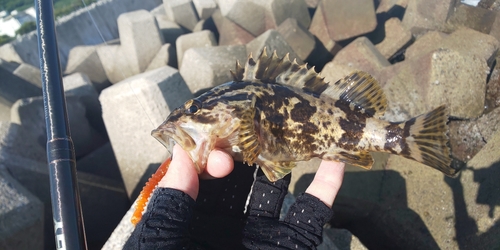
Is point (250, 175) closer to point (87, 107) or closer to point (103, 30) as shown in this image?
point (87, 107)

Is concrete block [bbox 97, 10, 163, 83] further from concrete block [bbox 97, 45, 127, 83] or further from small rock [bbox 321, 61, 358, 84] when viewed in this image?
small rock [bbox 321, 61, 358, 84]

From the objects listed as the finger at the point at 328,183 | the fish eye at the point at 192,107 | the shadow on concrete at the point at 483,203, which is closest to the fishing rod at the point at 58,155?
the fish eye at the point at 192,107

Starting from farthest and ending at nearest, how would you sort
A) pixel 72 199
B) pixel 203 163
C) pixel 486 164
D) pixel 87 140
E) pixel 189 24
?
pixel 189 24 < pixel 87 140 < pixel 486 164 < pixel 203 163 < pixel 72 199

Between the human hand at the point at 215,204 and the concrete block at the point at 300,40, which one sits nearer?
the human hand at the point at 215,204

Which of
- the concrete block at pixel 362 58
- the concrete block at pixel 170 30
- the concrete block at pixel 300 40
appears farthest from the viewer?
the concrete block at pixel 170 30

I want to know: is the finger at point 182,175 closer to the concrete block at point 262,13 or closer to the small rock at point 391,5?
the concrete block at point 262,13

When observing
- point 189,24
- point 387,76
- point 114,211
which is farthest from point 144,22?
point 387,76
